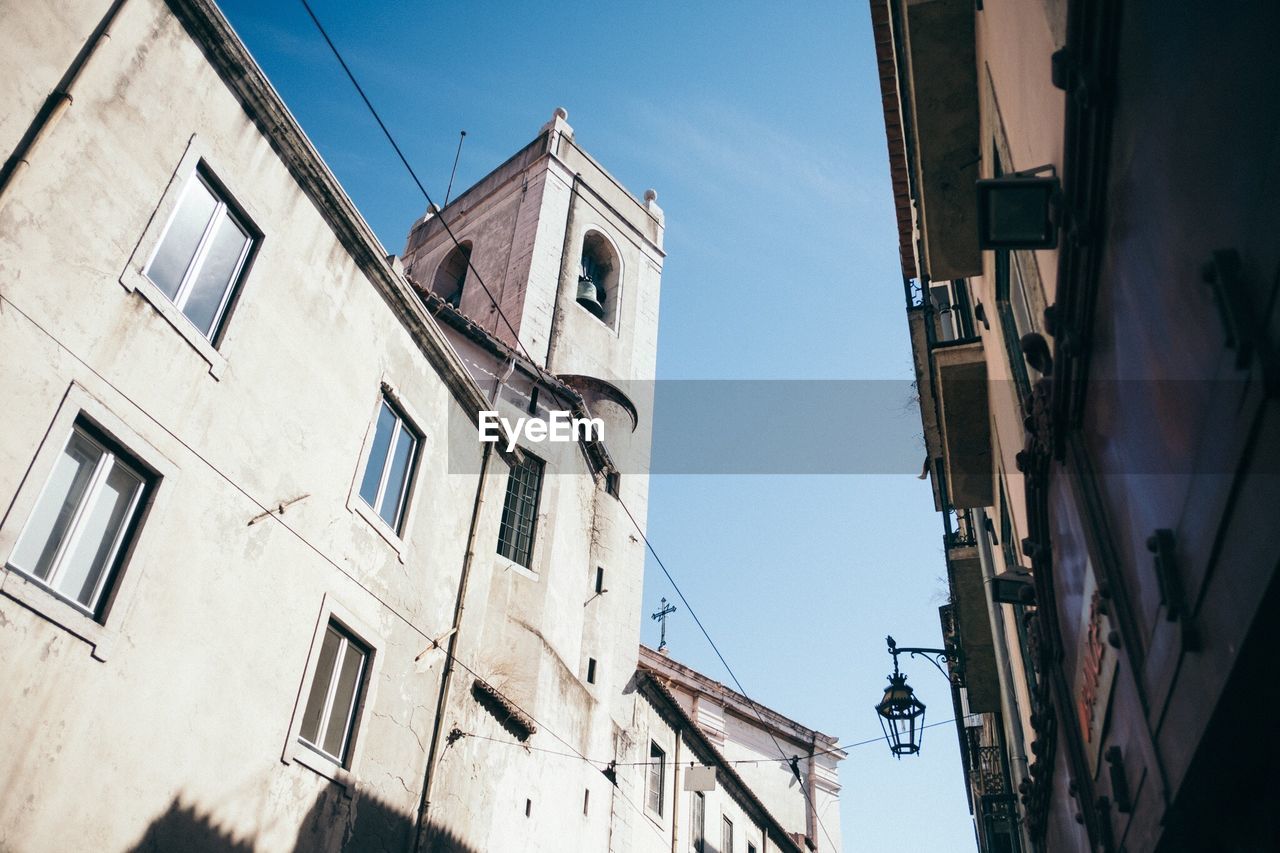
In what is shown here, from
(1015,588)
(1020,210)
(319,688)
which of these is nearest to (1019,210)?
(1020,210)

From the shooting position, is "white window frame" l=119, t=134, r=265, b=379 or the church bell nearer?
"white window frame" l=119, t=134, r=265, b=379

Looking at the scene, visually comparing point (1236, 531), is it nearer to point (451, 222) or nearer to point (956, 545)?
point (956, 545)

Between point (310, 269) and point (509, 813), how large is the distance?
8.11 meters

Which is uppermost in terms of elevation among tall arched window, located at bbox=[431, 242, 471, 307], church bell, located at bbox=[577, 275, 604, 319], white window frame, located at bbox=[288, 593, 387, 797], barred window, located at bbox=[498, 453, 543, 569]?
tall arched window, located at bbox=[431, 242, 471, 307]

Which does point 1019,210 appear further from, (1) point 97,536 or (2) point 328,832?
(2) point 328,832

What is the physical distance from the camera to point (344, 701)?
33.6 feet

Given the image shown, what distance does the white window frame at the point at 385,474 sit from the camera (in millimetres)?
10734

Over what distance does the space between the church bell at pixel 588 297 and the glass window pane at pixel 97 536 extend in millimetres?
18409

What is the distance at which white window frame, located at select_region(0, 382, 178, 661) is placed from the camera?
256 inches

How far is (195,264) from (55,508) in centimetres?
262

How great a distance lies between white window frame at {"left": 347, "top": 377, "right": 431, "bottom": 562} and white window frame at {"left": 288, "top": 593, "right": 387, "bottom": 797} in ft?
3.56

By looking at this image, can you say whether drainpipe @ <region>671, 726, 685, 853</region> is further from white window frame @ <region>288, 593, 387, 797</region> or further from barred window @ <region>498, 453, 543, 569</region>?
white window frame @ <region>288, 593, 387, 797</region>

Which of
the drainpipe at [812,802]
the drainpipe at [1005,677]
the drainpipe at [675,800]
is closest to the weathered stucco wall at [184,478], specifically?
the drainpipe at [1005,677]

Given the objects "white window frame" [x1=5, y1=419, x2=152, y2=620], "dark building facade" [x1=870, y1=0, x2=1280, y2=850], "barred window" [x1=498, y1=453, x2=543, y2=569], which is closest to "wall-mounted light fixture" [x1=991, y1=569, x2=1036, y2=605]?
"dark building facade" [x1=870, y1=0, x2=1280, y2=850]
